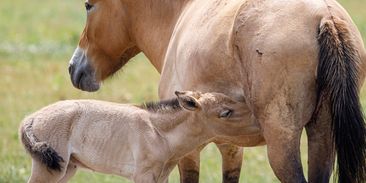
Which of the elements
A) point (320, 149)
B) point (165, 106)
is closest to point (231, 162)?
point (165, 106)

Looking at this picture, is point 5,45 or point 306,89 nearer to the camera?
point 306,89

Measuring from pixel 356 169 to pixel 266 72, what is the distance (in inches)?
30.0

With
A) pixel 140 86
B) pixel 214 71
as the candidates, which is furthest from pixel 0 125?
pixel 214 71

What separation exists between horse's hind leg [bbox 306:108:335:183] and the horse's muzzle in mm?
2890

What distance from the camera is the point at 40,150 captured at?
666 cm

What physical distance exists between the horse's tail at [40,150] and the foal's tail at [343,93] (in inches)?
75.8

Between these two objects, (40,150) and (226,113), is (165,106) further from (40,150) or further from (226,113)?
(40,150)

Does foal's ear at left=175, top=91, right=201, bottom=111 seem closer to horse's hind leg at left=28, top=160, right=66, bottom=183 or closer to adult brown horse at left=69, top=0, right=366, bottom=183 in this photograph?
adult brown horse at left=69, top=0, right=366, bottom=183

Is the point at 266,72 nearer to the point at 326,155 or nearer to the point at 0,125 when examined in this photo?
the point at 326,155

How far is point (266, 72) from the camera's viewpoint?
221 inches

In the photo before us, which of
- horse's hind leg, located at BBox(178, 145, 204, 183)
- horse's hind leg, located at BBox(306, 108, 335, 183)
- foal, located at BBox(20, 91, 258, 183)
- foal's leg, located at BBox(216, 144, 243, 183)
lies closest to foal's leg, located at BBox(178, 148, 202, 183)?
horse's hind leg, located at BBox(178, 145, 204, 183)

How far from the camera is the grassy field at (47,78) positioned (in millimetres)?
10227

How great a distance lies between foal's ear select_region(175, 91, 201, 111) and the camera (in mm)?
6297

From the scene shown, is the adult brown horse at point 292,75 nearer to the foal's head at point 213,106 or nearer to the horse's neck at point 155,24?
the foal's head at point 213,106
